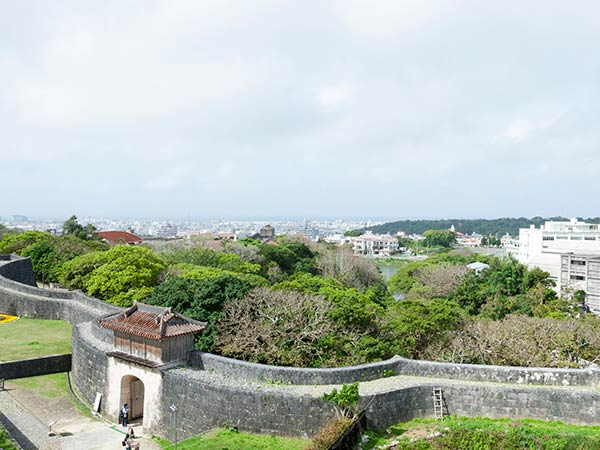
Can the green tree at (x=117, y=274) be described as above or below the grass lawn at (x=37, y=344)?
above

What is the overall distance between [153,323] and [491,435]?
370 inches

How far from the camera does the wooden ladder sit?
12.5 meters

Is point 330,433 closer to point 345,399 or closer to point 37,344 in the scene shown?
point 345,399

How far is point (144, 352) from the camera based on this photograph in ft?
46.7

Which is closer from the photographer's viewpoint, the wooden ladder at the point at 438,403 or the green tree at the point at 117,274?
the wooden ladder at the point at 438,403

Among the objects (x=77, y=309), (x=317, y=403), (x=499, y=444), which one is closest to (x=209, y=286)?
(x=317, y=403)

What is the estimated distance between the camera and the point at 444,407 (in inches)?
495

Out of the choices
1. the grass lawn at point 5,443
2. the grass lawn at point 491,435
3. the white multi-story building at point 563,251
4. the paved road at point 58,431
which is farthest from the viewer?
the white multi-story building at point 563,251

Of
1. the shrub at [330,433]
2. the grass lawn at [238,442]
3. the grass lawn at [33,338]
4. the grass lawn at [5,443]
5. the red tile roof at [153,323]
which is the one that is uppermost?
the red tile roof at [153,323]

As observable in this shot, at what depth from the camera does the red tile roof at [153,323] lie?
13.7 m

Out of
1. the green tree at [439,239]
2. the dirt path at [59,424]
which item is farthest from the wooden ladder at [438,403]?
the green tree at [439,239]

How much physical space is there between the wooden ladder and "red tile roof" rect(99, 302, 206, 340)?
6.89 m

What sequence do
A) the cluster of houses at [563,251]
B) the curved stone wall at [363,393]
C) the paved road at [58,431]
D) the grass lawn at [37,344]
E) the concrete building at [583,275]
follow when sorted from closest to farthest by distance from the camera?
the curved stone wall at [363,393]
the paved road at [58,431]
the grass lawn at [37,344]
the concrete building at [583,275]
the cluster of houses at [563,251]

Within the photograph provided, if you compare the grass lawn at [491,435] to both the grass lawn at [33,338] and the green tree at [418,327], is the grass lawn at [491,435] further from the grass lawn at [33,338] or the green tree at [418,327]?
the grass lawn at [33,338]
